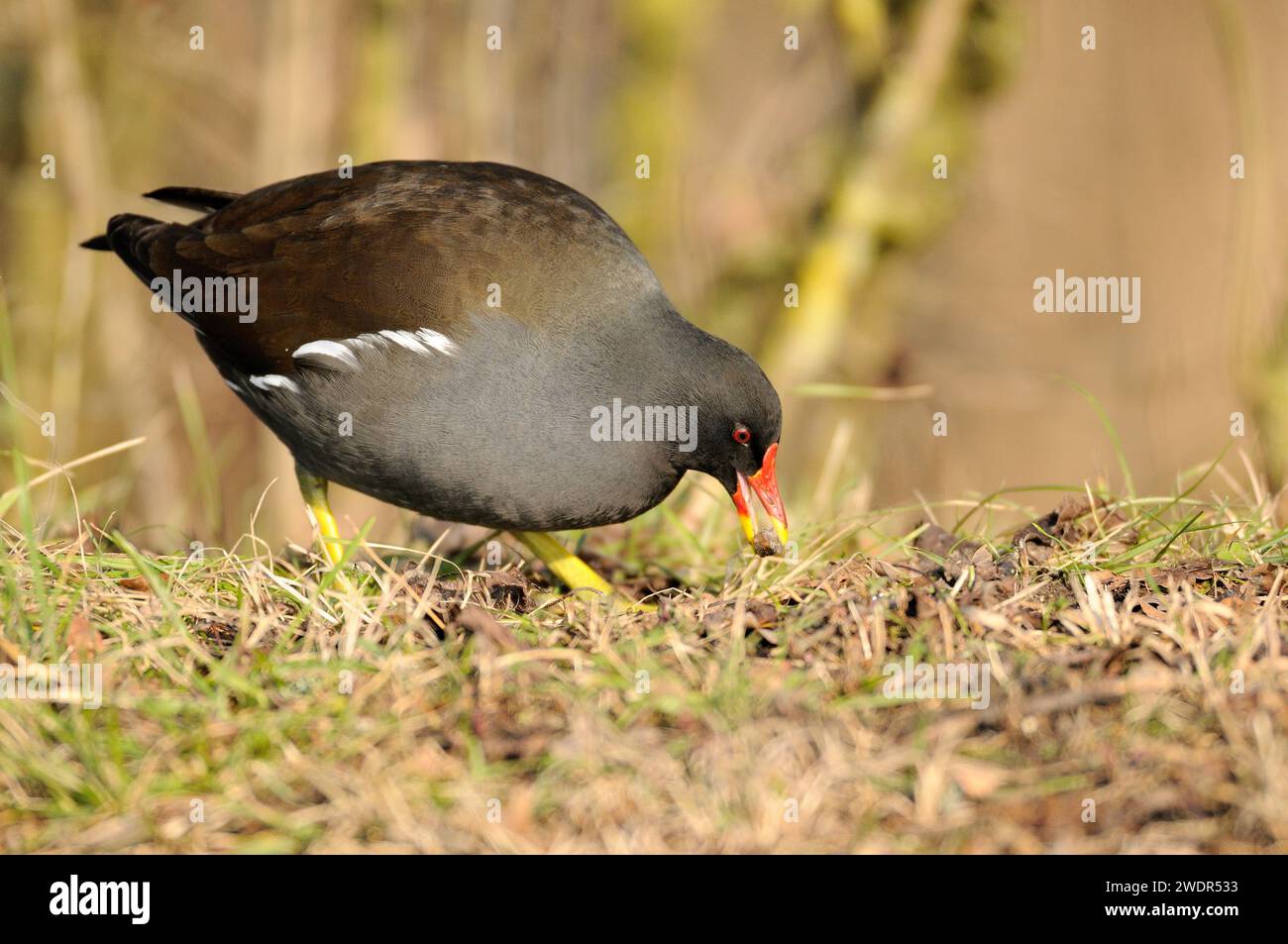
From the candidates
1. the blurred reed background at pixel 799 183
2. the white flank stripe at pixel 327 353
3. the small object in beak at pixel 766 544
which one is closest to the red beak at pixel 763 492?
the small object in beak at pixel 766 544

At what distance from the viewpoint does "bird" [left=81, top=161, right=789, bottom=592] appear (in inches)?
156

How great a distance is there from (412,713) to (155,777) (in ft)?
1.77

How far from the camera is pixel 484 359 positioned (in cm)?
397

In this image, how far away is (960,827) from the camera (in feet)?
7.91

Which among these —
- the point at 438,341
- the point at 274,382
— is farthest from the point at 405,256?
the point at 274,382

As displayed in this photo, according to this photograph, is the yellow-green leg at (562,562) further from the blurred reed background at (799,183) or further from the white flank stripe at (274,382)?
the blurred reed background at (799,183)

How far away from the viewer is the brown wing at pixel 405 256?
4070 mm

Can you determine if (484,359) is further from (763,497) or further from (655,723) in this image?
(655,723)

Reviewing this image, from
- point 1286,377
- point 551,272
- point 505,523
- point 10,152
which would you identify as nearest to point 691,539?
point 505,523

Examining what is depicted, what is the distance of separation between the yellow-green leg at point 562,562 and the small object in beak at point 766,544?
1.95ft

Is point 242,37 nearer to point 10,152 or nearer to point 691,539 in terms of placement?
point 10,152

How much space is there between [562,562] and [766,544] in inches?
32.2

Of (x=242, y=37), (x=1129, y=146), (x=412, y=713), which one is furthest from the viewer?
(x=242, y=37)

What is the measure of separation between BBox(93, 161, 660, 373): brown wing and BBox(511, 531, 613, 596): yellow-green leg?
867mm
